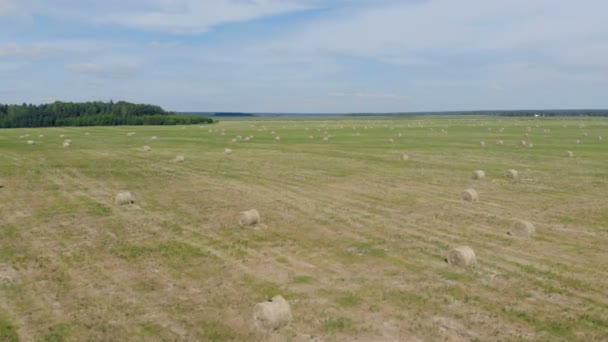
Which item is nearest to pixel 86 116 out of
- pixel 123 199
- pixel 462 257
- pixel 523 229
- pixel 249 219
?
pixel 123 199

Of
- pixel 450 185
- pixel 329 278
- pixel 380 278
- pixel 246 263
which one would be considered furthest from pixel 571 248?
pixel 450 185

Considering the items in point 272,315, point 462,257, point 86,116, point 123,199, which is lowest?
point 272,315

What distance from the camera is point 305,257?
16.3 meters

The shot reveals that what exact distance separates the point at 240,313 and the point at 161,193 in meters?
16.7

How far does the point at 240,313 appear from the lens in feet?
39.4

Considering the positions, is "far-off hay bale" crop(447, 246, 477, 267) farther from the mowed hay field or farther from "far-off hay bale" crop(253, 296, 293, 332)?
"far-off hay bale" crop(253, 296, 293, 332)

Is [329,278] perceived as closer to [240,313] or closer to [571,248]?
[240,313]

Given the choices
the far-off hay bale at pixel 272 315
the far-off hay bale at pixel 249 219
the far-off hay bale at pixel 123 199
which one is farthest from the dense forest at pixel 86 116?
the far-off hay bale at pixel 272 315

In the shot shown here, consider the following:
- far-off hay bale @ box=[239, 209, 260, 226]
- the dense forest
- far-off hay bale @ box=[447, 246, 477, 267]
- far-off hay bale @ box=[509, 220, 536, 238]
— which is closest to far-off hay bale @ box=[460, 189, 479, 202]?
far-off hay bale @ box=[509, 220, 536, 238]

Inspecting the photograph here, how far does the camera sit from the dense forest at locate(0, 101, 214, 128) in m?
142

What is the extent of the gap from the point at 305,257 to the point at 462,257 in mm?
A: 4878

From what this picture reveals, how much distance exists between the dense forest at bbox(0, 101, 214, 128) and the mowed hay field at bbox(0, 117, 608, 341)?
372ft

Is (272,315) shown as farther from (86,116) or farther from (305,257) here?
(86,116)

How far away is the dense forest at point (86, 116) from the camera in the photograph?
Result: 142 meters
